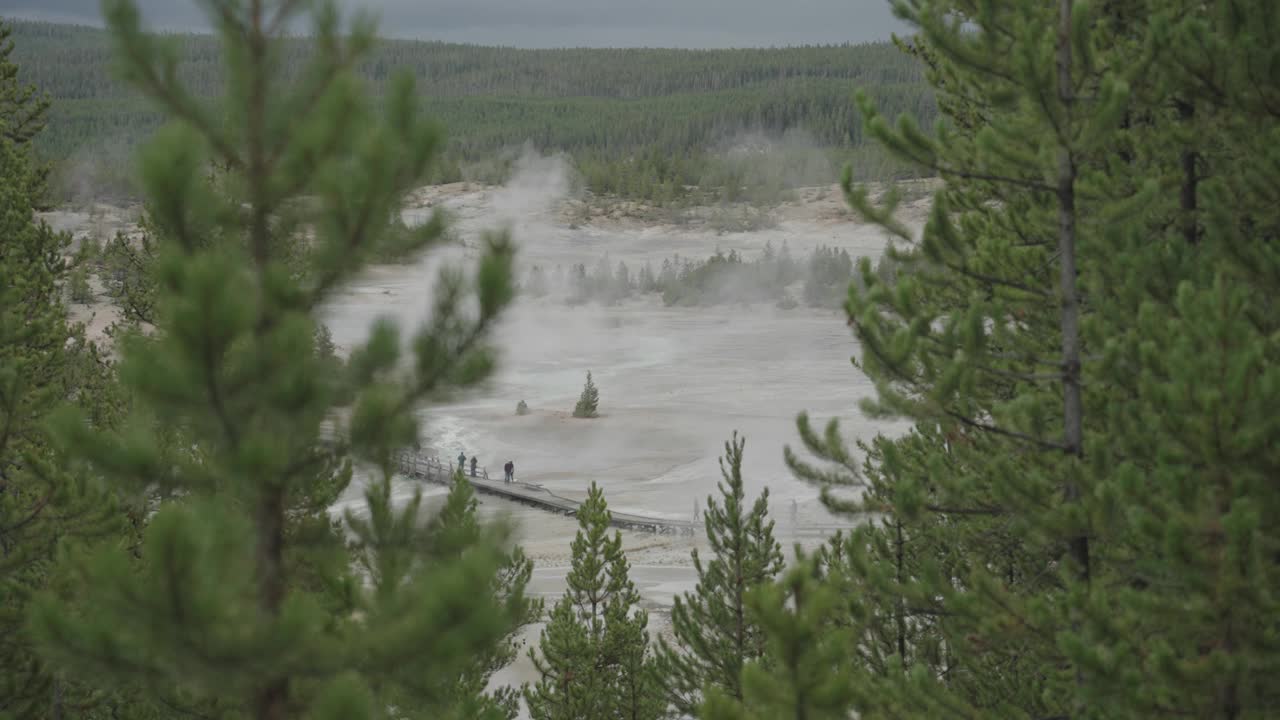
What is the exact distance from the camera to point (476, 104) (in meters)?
137

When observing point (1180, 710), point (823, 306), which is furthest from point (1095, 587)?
point (823, 306)

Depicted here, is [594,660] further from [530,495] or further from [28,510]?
[530,495]

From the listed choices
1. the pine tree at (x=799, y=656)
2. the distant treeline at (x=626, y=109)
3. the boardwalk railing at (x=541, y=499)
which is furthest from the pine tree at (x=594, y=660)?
the distant treeline at (x=626, y=109)

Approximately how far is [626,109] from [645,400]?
316ft

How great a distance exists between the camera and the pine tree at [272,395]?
3.35m

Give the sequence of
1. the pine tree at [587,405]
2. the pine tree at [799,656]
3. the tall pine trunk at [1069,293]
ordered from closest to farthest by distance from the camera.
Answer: the pine tree at [799,656]
the tall pine trunk at [1069,293]
the pine tree at [587,405]

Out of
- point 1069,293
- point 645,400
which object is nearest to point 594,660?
point 1069,293

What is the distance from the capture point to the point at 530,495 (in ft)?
100

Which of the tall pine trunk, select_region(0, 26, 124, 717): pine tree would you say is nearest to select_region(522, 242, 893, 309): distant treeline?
select_region(0, 26, 124, 717): pine tree

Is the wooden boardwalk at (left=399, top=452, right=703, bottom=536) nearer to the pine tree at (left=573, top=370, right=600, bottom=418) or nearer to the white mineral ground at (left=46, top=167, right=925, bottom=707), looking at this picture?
the white mineral ground at (left=46, top=167, right=925, bottom=707)

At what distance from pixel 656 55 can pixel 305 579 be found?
547 ft

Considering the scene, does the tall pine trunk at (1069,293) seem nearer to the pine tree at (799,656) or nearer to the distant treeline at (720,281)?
the pine tree at (799,656)

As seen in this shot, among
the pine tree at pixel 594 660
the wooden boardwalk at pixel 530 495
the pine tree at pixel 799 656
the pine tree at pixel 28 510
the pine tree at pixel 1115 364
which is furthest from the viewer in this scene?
the wooden boardwalk at pixel 530 495

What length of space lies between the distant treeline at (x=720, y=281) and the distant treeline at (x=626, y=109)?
26.0 feet
